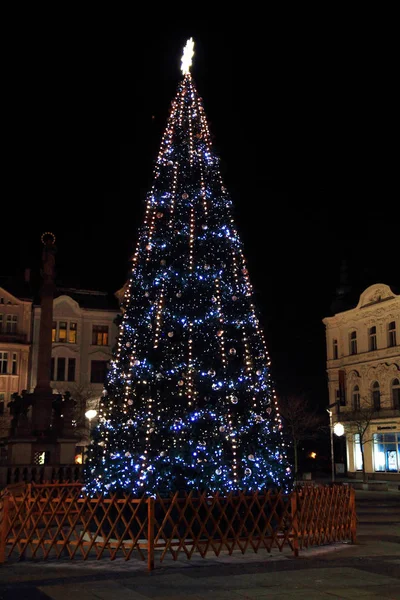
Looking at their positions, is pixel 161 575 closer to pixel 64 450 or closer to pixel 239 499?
pixel 239 499

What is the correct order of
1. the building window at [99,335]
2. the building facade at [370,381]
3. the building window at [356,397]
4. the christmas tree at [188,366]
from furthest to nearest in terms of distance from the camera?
the building window at [99,335], the building window at [356,397], the building facade at [370,381], the christmas tree at [188,366]

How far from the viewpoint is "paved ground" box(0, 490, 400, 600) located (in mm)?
9500

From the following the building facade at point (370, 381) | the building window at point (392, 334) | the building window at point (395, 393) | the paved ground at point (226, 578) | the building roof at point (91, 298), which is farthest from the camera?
the building roof at point (91, 298)

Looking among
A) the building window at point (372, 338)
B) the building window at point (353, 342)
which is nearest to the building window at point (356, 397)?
the building window at point (353, 342)

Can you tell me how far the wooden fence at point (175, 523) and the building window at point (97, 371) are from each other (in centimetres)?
4023

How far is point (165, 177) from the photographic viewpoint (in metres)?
16.9

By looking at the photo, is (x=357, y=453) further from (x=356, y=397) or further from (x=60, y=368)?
(x=60, y=368)

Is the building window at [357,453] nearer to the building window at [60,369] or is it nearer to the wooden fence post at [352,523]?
the building window at [60,369]

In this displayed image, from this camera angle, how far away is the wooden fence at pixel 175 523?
41.7 feet

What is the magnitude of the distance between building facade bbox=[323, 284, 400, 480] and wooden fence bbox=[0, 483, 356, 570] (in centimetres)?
3257

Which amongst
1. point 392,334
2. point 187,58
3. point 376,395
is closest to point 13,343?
point 376,395

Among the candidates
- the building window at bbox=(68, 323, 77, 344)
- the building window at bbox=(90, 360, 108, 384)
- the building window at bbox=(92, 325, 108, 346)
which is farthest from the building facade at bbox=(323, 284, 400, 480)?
the building window at bbox=(68, 323, 77, 344)

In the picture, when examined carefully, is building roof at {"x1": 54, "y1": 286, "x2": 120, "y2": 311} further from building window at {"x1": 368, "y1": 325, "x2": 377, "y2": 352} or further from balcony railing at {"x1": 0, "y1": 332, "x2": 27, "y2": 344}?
building window at {"x1": 368, "y1": 325, "x2": 377, "y2": 352}

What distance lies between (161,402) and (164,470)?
1.50 meters
